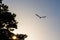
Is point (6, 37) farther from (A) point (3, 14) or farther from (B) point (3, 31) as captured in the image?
(A) point (3, 14)

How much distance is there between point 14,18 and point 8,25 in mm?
2196

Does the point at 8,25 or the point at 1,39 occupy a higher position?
the point at 8,25

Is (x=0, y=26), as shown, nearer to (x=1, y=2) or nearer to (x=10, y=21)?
(x=10, y=21)

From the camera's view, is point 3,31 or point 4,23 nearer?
point 3,31

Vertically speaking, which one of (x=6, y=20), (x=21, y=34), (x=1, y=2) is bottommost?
(x=21, y=34)

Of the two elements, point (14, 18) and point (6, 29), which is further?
point (14, 18)

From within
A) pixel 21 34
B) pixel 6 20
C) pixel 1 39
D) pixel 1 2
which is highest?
pixel 1 2

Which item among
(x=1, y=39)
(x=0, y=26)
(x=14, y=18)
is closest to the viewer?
(x=1, y=39)

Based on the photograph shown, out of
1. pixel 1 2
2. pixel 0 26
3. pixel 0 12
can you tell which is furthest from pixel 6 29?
pixel 1 2

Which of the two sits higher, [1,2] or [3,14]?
[1,2]

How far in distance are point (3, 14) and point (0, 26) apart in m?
3.28

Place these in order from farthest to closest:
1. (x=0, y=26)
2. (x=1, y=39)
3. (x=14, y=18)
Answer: (x=14, y=18) → (x=0, y=26) → (x=1, y=39)

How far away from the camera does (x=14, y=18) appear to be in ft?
144

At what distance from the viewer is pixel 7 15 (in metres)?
43.0
